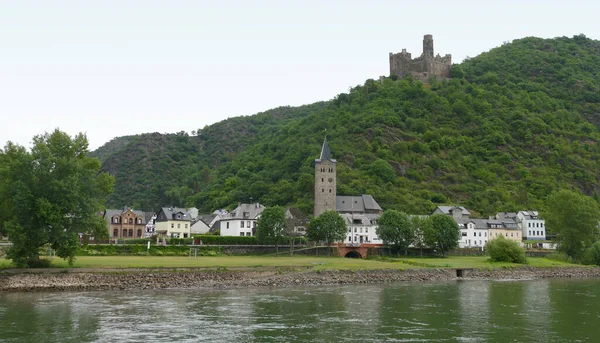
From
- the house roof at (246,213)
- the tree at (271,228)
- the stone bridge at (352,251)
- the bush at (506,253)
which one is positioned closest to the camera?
the bush at (506,253)

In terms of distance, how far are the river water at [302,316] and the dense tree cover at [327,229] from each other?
35838 mm

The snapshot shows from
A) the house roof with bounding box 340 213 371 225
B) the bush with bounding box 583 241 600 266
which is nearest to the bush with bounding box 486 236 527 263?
the bush with bounding box 583 241 600 266

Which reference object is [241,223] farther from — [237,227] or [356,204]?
[356,204]

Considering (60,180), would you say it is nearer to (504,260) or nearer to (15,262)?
(15,262)

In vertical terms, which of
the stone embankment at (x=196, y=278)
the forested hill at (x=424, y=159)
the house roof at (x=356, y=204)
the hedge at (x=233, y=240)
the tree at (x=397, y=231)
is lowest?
the stone embankment at (x=196, y=278)

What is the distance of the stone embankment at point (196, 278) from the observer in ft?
179

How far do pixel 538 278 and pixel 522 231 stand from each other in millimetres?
54800

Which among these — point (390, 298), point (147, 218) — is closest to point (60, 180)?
point (390, 298)

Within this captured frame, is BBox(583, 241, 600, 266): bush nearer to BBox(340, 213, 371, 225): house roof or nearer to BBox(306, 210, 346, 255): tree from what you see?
BBox(340, 213, 371, 225): house roof

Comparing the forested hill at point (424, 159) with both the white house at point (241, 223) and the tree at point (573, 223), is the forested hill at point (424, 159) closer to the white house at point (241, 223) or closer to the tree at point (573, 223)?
the white house at point (241, 223)

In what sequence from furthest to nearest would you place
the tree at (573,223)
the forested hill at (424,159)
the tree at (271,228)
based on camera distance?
the forested hill at (424,159) → the tree at (573,223) → the tree at (271,228)

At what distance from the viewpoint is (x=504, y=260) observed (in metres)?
89.9

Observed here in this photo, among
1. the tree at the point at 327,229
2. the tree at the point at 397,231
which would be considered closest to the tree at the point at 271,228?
the tree at the point at 327,229

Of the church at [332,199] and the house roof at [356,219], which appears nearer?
the house roof at [356,219]
